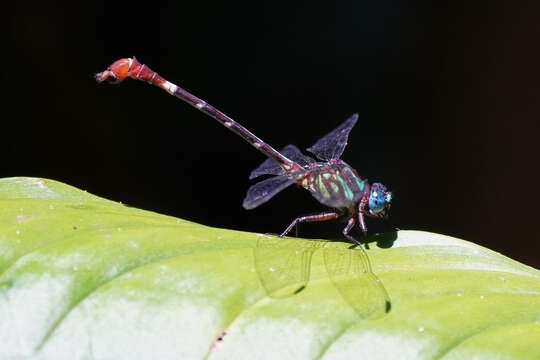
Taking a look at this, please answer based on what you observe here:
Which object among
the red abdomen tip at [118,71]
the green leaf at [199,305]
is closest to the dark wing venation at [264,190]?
the green leaf at [199,305]

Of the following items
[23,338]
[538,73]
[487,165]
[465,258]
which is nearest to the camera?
[23,338]

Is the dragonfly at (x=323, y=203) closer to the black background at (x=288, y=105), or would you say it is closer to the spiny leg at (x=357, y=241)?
the spiny leg at (x=357, y=241)

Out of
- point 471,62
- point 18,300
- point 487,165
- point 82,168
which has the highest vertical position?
point 471,62

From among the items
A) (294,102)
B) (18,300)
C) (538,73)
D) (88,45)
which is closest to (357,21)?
(294,102)

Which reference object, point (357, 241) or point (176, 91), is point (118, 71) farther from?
point (357, 241)

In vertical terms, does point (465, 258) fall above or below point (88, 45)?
Result: below

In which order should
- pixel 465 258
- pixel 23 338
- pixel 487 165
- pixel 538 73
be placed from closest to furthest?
pixel 23 338
pixel 465 258
pixel 538 73
pixel 487 165

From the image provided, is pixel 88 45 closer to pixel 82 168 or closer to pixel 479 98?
pixel 82 168

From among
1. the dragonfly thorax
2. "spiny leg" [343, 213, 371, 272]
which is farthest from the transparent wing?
"spiny leg" [343, 213, 371, 272]
